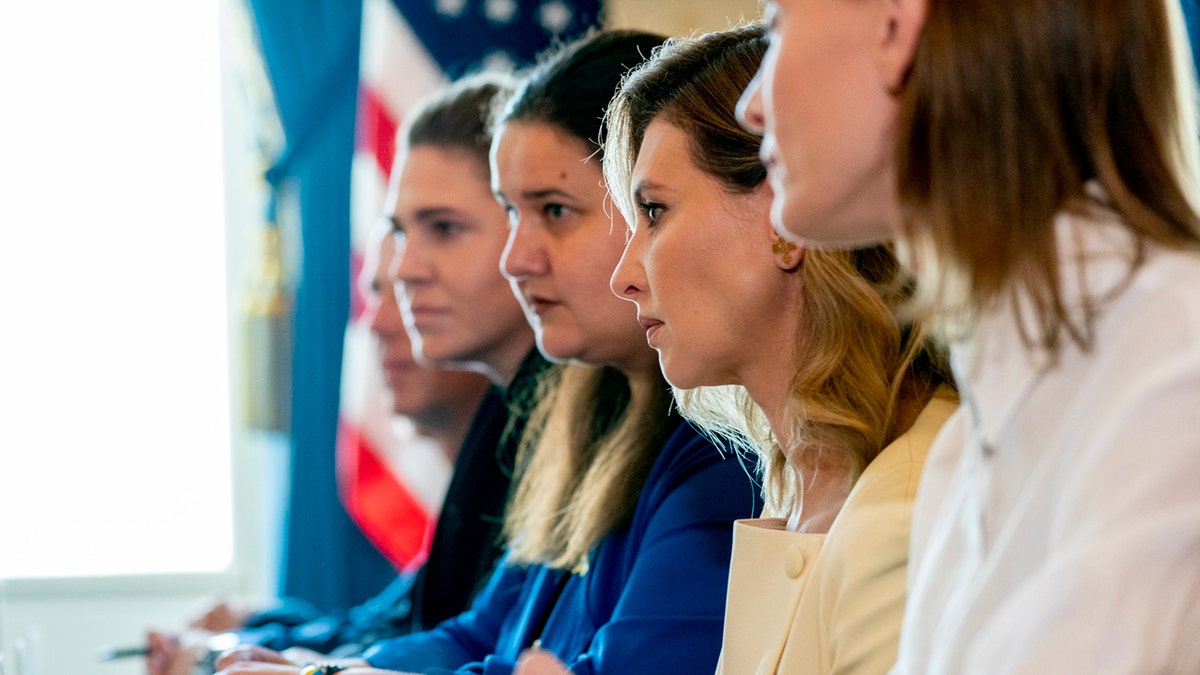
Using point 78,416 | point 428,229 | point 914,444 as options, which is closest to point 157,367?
point 78,416

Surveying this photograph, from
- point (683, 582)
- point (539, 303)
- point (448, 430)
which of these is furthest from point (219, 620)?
point (683, 582)

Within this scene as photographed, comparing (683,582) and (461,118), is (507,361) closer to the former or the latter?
(461,118)

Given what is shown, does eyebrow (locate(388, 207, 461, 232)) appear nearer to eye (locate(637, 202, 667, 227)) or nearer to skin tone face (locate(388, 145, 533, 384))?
skin tone face (locate(388, 145, 533, 384))

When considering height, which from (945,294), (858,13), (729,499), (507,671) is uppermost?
(858,13)

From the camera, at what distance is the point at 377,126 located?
3.12m

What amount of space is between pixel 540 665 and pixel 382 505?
2042 mm

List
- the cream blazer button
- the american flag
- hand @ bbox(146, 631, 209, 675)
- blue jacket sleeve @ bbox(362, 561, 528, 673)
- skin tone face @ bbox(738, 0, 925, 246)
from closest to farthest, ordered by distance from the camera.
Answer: skin tone face @ bbox(738, 0, 925, 246), the cream blazer button, blue jacket sleeve @ bbox(362, 561, 528, 673), hand @ bbox(146, 631, 209, 675), the american flag

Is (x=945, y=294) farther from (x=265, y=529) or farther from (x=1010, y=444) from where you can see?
(x=265, y=529)

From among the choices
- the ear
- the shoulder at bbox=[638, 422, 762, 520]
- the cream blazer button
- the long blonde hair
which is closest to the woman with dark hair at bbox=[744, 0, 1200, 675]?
the ear

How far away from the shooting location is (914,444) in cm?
99

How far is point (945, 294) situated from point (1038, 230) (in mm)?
57

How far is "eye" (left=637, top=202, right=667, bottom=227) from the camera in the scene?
1.19 meters

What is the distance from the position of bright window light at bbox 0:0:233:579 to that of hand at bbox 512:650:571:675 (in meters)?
2.55

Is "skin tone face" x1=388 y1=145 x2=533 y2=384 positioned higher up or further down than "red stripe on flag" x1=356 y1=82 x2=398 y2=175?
further down
